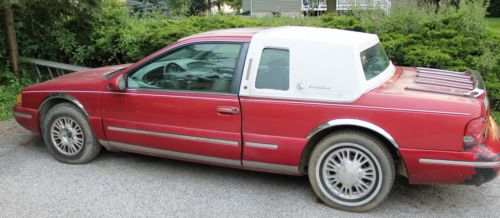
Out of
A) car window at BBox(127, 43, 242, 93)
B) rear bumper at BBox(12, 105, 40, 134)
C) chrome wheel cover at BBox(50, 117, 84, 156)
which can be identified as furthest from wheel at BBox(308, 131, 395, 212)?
rear bumper at BBox(12, 105, 40, 134)

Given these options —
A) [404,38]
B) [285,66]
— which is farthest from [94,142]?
[404,38]

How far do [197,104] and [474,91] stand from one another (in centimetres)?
237

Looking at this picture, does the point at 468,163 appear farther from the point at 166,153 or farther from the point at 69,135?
the point at 69,135

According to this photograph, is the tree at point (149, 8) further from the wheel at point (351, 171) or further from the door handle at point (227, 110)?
the wheel at point (351, 171)

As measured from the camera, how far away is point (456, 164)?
358 centimetres

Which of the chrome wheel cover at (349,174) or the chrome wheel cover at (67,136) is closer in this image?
the chrome wheel cover at (349,174)

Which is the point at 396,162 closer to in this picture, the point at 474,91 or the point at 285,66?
the point at 474,91

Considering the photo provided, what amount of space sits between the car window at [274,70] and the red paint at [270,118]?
0.14m

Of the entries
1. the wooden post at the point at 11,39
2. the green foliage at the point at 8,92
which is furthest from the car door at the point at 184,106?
the wooden post at the point at 11,39

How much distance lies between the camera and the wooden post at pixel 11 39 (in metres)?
7.95

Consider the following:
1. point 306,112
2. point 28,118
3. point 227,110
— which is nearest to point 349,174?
point 306,112

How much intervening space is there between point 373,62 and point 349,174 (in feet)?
3.50

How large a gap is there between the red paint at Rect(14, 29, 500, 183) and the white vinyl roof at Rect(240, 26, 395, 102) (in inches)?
3.0

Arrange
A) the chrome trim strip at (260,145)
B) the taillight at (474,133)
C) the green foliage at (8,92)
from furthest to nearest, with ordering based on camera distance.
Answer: the green foliage at (8,92) → the chrome trim strip at (260,145) → the taillight at (474,133)
